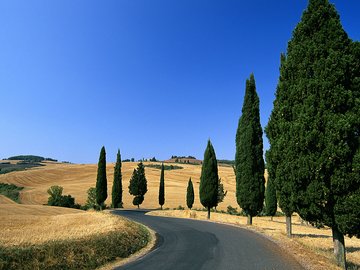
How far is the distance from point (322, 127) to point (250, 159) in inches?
673

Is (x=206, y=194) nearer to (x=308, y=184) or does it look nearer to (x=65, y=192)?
(x=308, y=184)

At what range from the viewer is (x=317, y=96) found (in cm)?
1256

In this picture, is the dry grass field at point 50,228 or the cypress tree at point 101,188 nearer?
the dry grass field at point 50,228

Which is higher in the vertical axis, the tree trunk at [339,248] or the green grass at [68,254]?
the tree trunk at [339,248]

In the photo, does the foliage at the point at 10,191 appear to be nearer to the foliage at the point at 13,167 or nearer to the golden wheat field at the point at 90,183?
the golden wheat field at the point at 90,183

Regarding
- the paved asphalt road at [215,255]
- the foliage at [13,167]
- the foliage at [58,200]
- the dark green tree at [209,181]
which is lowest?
the foliage at [58,200]

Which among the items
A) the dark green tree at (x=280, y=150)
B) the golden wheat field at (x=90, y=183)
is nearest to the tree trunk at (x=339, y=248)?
the dark green tree at (x=280, y=150)

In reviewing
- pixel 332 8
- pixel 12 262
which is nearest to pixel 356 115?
pixel 332 8

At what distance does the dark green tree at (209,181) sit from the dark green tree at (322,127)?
27.3 metres

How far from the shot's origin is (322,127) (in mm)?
12109

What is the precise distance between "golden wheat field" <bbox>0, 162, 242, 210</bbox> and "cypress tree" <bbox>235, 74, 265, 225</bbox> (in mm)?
48739

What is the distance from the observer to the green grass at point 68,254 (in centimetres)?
1119

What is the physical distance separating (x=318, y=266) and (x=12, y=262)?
35.0 ft

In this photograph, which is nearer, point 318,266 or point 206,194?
point 318,266
